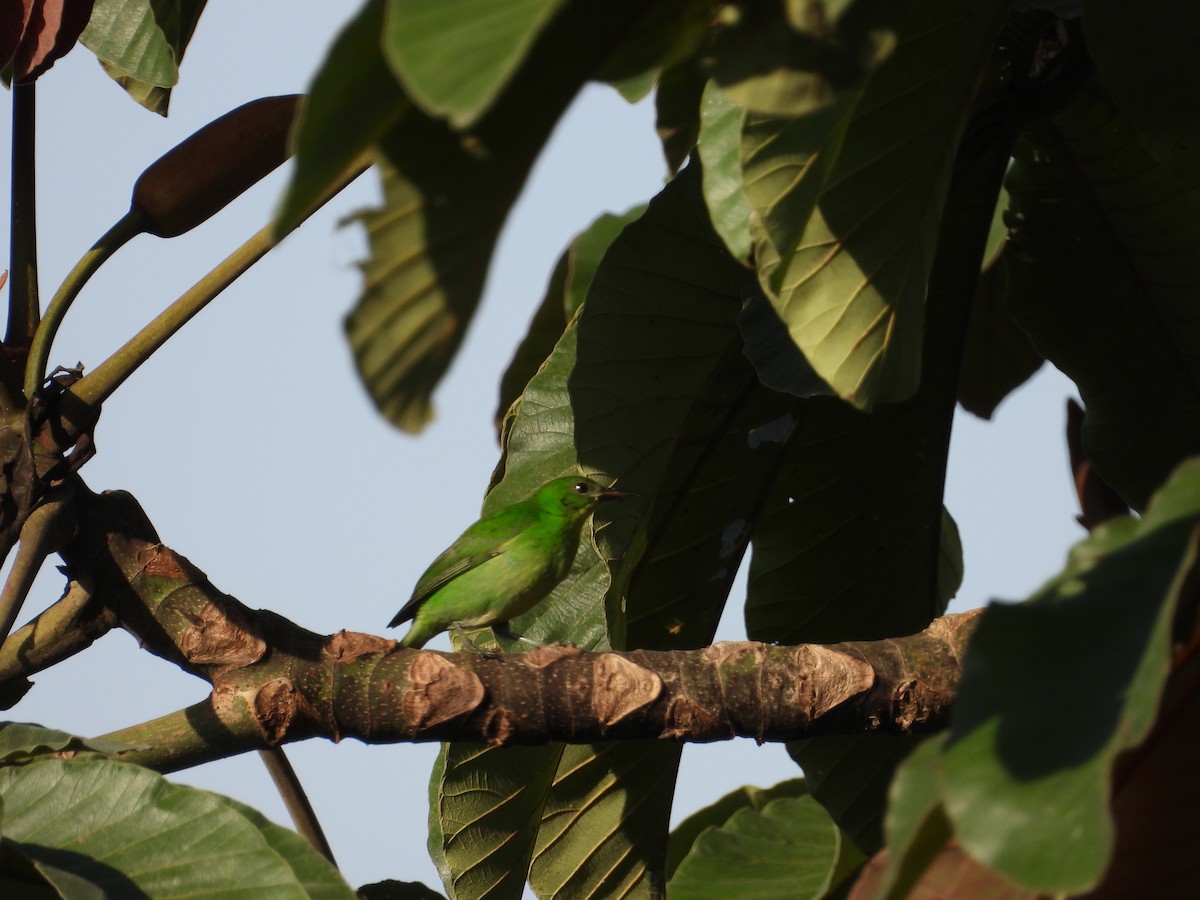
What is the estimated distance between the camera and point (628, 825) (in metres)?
2.75

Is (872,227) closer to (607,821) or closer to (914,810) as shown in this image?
(914,810)

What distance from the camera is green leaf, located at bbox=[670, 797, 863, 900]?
7.63ft

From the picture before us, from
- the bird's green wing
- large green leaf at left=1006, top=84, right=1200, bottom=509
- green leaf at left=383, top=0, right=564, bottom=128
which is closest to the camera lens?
green leaf at left=383, top=0, right=564, bottom=128

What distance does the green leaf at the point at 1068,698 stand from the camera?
0.95 metres

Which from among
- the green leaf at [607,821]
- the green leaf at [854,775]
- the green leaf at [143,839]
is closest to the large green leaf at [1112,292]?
the green leaf at [854,775]

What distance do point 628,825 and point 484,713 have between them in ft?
3.13

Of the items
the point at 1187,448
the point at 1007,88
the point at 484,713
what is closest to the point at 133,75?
the point at 484,713

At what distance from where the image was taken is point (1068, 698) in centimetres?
104

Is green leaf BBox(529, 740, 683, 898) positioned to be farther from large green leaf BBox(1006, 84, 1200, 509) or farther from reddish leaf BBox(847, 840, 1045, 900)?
reddish leaf BBox(847, 840, 1045, 900)

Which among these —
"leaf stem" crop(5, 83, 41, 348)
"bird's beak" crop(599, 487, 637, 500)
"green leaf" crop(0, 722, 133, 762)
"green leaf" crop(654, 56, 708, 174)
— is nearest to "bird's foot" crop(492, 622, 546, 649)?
"bird's beak" crop(599, 487, 637, 500)

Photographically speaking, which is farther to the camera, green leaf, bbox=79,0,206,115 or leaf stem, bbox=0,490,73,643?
green leaf, bbox=79,0,206,115

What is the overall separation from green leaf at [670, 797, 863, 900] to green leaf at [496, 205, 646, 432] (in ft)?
4.63

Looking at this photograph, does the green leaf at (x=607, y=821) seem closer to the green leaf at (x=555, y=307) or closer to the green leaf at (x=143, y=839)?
the green leaf at (x=143, y=839)

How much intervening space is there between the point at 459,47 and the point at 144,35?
2.02 metres
